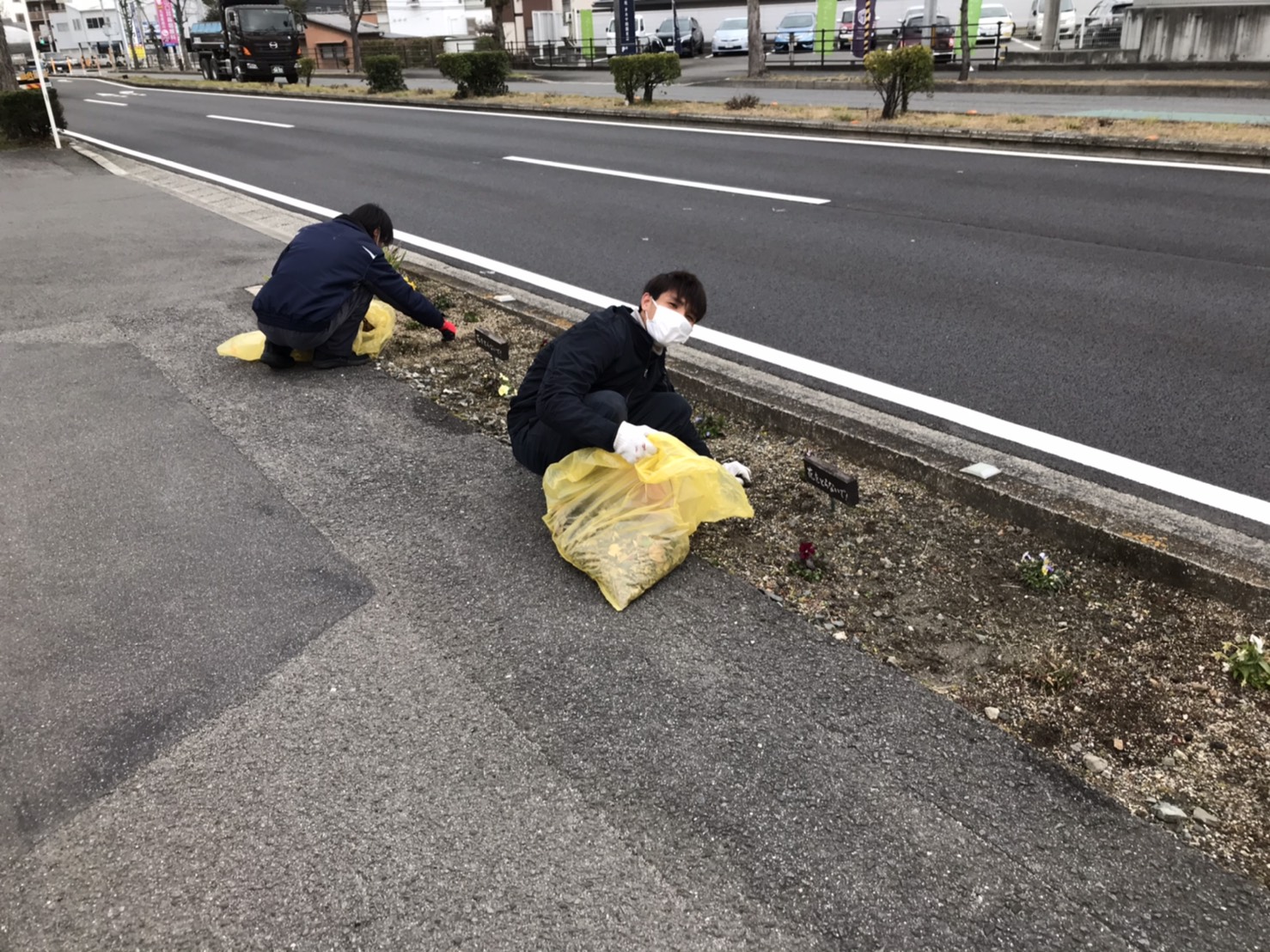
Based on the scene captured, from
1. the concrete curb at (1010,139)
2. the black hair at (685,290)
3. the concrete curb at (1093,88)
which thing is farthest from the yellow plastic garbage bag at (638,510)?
the concrete curb at (1093,88)

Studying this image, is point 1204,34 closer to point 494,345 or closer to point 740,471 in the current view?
point 494,345

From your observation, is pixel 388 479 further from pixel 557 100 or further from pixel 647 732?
pixel 557 100

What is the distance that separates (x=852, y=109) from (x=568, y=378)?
546 inches

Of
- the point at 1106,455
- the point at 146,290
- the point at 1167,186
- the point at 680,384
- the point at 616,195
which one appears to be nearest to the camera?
the point at 1106,455

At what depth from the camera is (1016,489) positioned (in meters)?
3.45

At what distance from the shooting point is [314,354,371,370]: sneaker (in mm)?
5148

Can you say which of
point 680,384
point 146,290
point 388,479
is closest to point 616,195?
point 146,290

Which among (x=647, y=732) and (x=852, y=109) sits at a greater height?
(x=852, y=109)

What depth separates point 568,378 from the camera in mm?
3197

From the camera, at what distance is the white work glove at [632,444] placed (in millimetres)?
3074

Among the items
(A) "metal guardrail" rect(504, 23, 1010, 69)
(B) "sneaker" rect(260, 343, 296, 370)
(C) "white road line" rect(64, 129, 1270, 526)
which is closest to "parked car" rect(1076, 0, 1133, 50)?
(A) "metal guardrail" rect(504, 23, 1010, 69)

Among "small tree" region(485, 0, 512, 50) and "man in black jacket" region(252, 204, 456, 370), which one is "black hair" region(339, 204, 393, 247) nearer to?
"man in black jacket" region(252, 204, 456, 370)

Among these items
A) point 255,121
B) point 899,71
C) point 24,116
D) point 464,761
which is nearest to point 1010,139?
point 899,71

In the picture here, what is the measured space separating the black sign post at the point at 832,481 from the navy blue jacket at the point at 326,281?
241 centimetres
